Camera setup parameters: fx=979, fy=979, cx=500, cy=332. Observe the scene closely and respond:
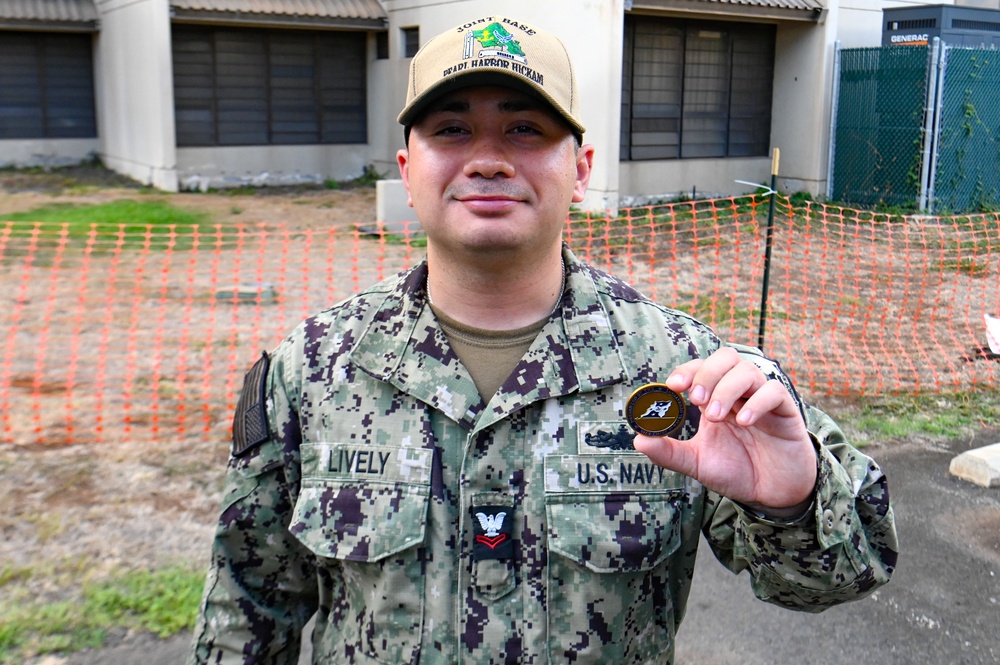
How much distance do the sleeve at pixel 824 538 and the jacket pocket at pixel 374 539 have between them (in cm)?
55

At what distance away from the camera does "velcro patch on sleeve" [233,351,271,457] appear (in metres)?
1.84

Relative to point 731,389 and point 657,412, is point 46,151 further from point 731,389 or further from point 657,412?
point 731,389

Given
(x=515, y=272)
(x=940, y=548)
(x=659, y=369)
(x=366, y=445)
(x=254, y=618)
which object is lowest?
(x=940, y=548)

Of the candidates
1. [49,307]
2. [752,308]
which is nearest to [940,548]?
[752,308]

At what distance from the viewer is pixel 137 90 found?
15.8 metres

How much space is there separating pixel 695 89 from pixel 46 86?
37.4 ft

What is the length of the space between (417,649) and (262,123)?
16216mm

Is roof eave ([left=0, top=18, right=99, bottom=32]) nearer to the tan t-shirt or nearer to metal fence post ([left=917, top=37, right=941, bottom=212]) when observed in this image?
metal fence post ([left=917, top=37, right=941, bottom=212])

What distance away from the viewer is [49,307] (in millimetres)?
8781

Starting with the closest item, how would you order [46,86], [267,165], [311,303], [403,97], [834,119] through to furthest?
1. [311,303]
2. [834,119]
3. [403,97]
4. [267,165]
5. [46,86]

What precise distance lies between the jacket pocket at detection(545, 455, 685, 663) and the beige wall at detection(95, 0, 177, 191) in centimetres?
1479

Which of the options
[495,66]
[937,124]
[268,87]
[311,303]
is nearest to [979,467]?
[495,66]

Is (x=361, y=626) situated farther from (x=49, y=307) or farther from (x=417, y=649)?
(x=49, y=307)

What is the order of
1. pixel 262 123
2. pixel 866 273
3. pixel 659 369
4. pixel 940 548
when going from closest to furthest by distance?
pixel 659 369 → pixel 940 548 → pixel 866 273 → pixel 262 123
